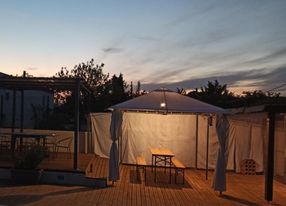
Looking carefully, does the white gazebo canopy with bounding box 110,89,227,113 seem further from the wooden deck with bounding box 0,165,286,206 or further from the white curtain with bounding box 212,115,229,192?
the wooden deck with bounding box 0,165,286,206

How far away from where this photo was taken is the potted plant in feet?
40.7

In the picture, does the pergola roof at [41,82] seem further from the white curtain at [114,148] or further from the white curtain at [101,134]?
the white curtain at [101,134]

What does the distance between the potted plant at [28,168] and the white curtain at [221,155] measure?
15.7ft

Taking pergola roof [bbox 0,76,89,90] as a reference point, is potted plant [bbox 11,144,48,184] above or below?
below

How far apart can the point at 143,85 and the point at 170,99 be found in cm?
2671

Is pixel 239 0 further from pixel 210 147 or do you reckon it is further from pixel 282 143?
pixel 210 147

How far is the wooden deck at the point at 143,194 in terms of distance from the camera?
10242 mm

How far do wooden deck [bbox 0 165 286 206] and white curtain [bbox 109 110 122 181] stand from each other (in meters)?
0.33

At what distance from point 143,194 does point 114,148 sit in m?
1.97

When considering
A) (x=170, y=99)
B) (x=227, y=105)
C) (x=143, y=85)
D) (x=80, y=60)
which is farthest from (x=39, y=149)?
(x=143, y=85)

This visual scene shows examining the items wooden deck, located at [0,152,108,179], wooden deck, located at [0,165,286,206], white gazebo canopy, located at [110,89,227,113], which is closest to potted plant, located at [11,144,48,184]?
wooden deck, located at [0,165,286,206]

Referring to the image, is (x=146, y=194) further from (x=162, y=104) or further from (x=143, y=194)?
(x=162, y=104)

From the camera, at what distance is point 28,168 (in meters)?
12.6

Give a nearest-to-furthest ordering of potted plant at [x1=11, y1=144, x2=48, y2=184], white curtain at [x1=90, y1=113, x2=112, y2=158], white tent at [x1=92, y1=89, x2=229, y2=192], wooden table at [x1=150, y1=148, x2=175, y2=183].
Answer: potted plant at [x1=11, y1=144, x2=48, y2=184], wooden table at [x1=150, y1=148, x2=175, y2=183], white tent at [x1=92, y1=89, x2=229, y2=192], white curtain at [x1=90, y1=113, x2=112, y2=158]
